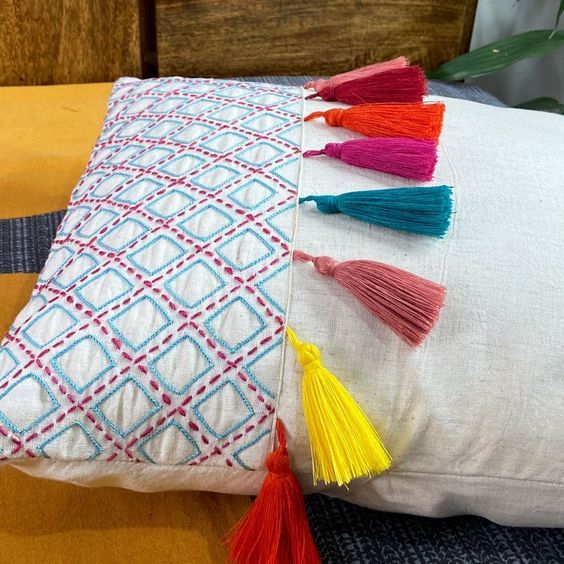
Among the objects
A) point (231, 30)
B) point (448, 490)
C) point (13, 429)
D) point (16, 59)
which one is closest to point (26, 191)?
point (16, 59)

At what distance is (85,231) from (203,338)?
0.51 ft

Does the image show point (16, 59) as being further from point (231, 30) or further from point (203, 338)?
point (203, 338)

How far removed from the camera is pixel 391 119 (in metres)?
0.59

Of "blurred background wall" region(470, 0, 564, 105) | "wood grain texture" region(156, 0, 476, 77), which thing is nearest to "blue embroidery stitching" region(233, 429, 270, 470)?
"wood grain texture" region(156, 0, 476, 77)

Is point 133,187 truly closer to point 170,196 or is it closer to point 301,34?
point 170,196

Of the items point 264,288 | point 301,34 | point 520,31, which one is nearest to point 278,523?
point 264,288

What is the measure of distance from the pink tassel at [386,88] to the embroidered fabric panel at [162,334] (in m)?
0.16

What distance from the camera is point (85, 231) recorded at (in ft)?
1.81

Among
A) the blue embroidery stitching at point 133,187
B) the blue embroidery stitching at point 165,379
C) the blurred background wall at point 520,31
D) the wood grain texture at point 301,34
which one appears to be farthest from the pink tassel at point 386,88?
the blurred background wall at point 520,31

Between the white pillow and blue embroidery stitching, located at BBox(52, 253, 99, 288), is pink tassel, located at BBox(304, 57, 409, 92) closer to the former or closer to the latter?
the white pillow

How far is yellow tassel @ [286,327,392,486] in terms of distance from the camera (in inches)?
17.2

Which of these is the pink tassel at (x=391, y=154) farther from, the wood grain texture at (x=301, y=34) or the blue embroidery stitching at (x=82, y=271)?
the wood grain texture at (x=301, y=34)

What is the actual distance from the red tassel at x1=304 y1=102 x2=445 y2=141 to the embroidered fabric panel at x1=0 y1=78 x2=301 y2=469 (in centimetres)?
9

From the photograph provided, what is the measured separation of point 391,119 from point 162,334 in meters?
0.28
